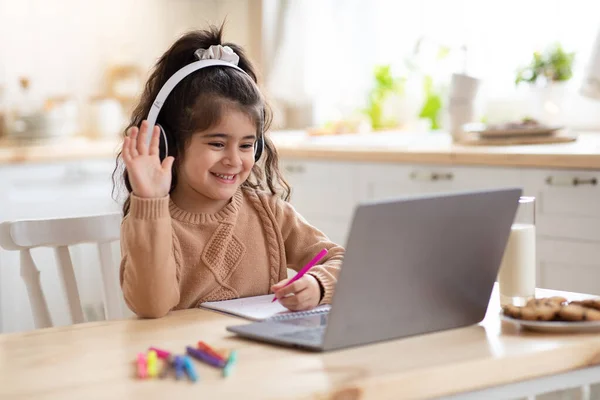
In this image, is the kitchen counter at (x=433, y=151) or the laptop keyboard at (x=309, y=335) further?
the kitchen counter at (x=433, y=151)

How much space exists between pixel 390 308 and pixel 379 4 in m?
3.10

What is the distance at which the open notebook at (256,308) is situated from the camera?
128 cm

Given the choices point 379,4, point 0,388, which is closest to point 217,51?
point 0,388

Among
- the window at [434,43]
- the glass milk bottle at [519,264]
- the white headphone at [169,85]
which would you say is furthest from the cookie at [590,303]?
the window at [434,43]

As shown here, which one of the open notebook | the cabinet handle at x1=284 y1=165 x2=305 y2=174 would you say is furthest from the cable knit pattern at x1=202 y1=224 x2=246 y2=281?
the cabinet handle at x1=284 y1=165 x2=305 y2=174

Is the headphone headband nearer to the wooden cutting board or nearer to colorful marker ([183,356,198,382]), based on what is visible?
colorful marker ([183,356,198,382])

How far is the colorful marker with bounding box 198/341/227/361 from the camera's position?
40.3 inches

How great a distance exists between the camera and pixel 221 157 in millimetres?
1536

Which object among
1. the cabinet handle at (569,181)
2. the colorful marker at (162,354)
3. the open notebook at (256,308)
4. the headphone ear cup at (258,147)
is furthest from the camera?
the cabinet handle at (569,181)

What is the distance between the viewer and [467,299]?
1179 millimetres

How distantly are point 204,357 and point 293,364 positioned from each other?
0.10m

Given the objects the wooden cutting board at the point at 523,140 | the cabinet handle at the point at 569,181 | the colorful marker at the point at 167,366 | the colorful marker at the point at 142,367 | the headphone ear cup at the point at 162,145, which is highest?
the headphone ear cup at the point at 162,145

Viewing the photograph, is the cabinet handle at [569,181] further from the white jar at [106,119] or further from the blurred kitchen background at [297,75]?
the white jar at [106,119]

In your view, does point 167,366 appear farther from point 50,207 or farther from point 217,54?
point 50,207
